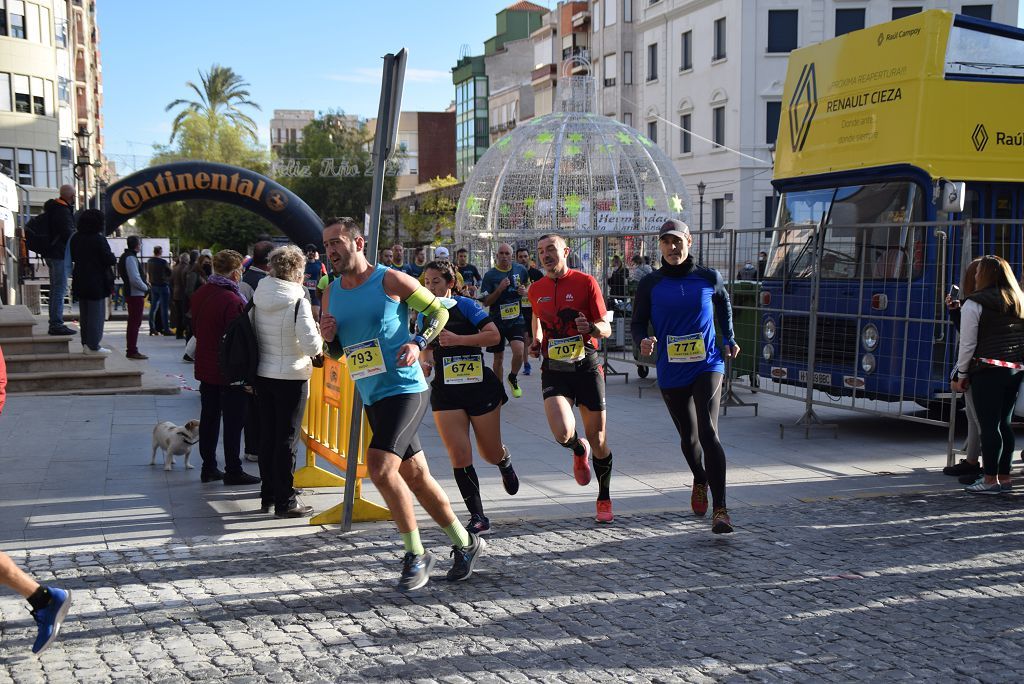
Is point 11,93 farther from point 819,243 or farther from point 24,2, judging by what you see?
point 819,243

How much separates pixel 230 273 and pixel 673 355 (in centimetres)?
377

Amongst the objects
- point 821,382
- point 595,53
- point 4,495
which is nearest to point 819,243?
point 821,382

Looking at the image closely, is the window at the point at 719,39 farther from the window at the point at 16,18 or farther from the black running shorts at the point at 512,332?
the black running shorts at the point at 512,332

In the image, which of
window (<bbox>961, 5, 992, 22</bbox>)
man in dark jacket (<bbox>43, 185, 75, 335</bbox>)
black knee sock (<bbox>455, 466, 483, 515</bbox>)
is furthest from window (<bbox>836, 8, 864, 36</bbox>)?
black knee sock (<bbox>455, 466, 483, 515</bbox>)

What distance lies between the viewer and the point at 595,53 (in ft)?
191

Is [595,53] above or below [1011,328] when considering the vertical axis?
above

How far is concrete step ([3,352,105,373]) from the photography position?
1354 cm

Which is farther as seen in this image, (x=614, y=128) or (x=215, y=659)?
(x=614, y=128)

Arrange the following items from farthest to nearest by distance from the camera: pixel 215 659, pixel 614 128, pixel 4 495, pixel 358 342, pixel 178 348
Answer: pixel 614 128, pixel 178 348, pixel 4 495, pixel 358 342, pixel 215 659

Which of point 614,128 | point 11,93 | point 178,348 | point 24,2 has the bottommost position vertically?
point 178,348

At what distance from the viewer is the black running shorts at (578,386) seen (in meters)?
7.48

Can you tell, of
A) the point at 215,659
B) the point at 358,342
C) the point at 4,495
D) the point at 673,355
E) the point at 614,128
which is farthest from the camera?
the point at 614,128

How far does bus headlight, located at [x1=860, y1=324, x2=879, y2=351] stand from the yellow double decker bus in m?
0.01

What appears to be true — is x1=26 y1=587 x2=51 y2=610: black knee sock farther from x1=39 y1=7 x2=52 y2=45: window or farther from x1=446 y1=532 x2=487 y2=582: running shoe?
x1=39 y1=7 x2=52 y2=45: window
